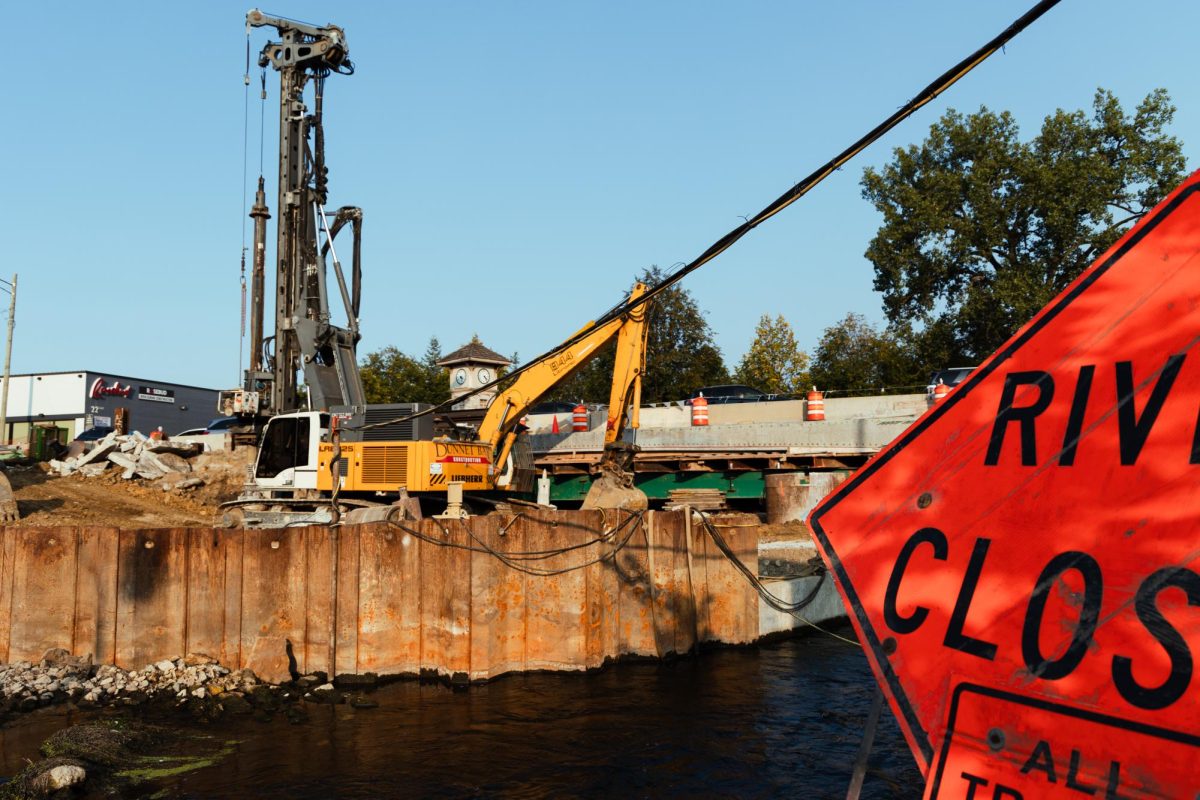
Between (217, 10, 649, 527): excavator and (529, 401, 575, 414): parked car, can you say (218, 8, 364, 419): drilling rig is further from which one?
(529, 401, 575, 414): parked car

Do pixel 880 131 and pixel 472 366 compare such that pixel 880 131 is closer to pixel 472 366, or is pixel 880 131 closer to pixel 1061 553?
pixel 1061 553

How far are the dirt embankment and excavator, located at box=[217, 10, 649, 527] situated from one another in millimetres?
3540

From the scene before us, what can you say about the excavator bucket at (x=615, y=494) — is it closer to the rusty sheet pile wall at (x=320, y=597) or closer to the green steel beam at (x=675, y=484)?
the rusty sheet pile wall at (x=320, y=597)

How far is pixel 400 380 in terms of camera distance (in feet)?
193

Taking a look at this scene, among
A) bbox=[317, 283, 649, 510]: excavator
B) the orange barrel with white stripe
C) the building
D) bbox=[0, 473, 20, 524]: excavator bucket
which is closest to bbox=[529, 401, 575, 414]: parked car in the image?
the orange barrel with white stripe

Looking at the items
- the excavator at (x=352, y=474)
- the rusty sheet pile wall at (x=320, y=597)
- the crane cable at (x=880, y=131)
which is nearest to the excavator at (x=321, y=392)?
the excavator at (x=352, y=474)

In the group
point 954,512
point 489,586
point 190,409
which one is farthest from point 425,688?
point 190,409

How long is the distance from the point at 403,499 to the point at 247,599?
2622mm

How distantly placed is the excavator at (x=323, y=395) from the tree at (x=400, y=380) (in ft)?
115

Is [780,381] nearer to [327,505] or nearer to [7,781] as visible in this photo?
[327,505]

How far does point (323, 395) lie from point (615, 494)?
6.97m

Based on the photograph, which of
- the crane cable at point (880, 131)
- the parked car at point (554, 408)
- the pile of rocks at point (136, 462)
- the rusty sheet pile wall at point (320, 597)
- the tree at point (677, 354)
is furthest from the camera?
the tree at point (677, 354)

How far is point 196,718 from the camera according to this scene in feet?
34.7

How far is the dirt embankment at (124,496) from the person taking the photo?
19641mm
